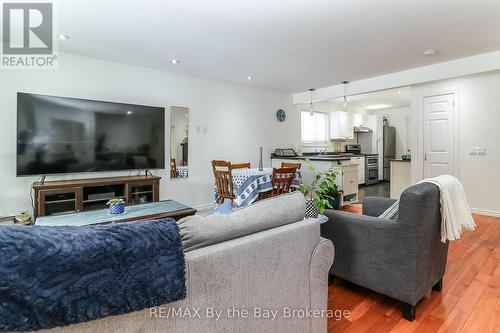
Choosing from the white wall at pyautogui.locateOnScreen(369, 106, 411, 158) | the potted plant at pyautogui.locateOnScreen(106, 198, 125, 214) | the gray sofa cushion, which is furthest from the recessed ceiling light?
the gray sofa cushion

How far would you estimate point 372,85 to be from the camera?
4844 mm

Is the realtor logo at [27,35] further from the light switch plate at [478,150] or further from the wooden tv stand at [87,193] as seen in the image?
the light switch plate at [478,150]

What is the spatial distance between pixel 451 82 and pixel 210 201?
14.8ft

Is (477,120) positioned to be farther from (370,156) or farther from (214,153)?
(214,153)

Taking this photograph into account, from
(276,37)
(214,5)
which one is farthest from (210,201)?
(214,5)

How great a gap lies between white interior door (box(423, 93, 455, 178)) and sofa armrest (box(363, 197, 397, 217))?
301 centimetres

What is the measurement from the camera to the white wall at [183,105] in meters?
3.23

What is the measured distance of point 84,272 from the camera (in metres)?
0.71

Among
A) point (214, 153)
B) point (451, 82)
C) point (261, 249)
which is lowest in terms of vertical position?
point (261, 249)

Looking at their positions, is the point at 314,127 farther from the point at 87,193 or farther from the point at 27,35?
the point at 27,35

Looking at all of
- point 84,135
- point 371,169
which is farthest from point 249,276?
point 371,169

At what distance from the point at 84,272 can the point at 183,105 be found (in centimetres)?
414

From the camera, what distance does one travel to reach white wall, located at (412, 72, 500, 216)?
157 inches

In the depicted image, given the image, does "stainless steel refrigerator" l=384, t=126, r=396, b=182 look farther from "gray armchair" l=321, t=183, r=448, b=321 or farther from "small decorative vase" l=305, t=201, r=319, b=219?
"small decorative vase" l=305, t=201, r=319, b=219
